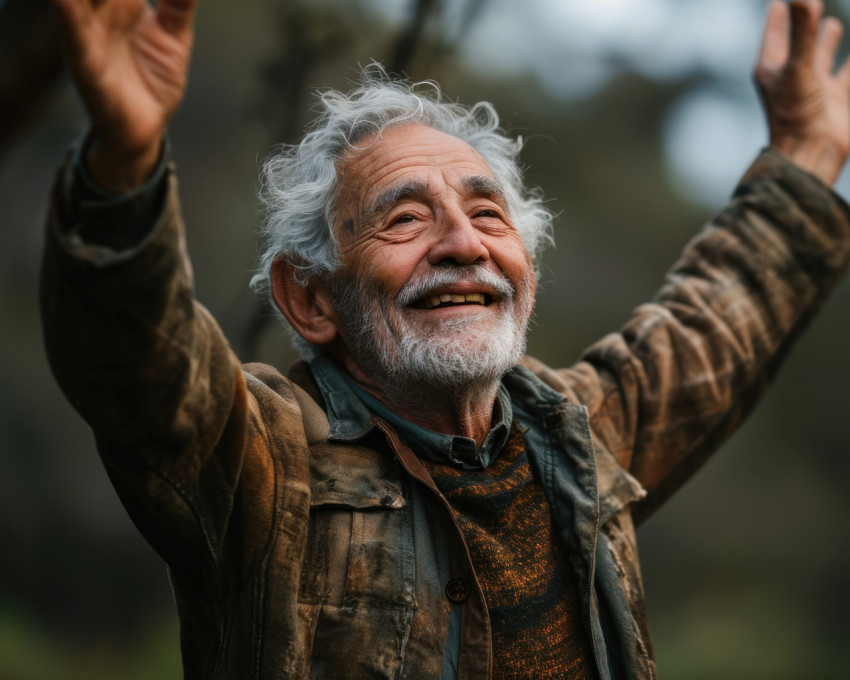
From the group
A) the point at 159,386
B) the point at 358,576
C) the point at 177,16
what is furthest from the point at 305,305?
the point at 177,16

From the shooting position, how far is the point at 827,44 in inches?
110

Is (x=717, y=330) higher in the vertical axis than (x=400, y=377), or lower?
higher

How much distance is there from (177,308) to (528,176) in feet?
16.6

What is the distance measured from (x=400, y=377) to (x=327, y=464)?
1.09 ft

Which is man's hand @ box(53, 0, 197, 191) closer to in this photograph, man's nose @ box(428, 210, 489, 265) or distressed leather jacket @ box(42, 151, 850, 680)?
distressed leather jacket @ box(42, 151, 850, 680)

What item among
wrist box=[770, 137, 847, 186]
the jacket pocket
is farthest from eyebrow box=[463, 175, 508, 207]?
wrist box=[770, 137, 847, 186]

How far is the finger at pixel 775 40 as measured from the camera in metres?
2.77

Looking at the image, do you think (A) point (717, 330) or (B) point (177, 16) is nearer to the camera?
(B) point (177, 16)

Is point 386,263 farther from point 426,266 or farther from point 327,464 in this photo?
point 327,464

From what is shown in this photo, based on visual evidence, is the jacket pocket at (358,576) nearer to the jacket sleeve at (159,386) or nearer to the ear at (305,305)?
the jacket sleeve at (159,386)

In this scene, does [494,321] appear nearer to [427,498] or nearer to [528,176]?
[427,498]

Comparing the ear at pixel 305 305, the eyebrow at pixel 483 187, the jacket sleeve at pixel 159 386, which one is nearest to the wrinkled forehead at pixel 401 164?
the eyebrow at pixel 483 187

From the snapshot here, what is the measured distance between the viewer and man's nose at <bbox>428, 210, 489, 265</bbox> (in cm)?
201

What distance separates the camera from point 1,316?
16.9 feet
